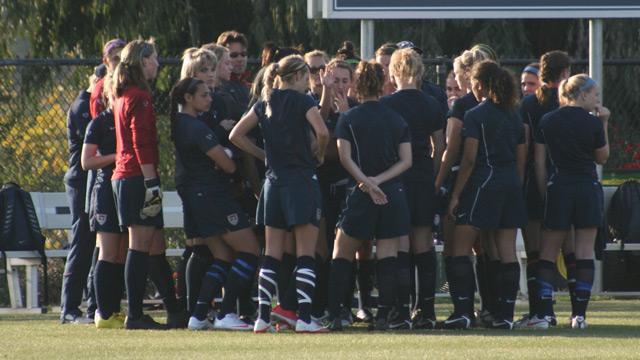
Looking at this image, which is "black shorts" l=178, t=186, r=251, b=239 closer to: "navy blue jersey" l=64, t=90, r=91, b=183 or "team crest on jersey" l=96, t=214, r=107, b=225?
"team crest on jersey" l=96, t=214, r=107, b=225

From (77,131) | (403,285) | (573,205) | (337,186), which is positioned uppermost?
(77,131)

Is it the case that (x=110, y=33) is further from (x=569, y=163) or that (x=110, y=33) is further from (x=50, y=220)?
(x=569, y=163)

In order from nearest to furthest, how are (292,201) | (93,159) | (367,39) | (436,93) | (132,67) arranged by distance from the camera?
(292,201)
(132,67)
(93,159)
(436,93)
(367,39)

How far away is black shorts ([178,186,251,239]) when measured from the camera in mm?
10281

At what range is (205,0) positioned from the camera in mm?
19406

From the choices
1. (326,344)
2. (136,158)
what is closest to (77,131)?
(136,158)

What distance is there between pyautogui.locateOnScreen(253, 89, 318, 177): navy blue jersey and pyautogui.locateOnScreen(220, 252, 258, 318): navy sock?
674 millimetres

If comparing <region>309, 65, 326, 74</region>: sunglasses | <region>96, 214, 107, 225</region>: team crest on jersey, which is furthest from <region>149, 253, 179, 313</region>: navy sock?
<region>309, 65, 326, 74</region>: sunglasses

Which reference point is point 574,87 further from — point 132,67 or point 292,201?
point 132,67

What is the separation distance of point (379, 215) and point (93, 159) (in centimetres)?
202

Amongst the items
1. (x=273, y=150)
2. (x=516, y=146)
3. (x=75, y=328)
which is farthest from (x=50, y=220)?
(x=516, y=146)

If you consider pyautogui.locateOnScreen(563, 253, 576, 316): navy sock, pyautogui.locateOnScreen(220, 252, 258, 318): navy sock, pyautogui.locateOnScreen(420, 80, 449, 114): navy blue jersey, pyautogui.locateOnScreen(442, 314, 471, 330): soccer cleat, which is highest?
pyautogui.locateOnScreen(420, 80, 449, 114): navy blue jersey

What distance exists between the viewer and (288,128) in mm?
10031

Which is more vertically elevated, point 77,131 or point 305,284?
point 77,131
